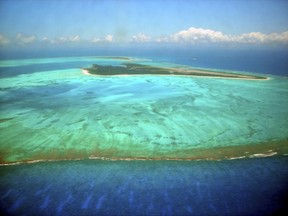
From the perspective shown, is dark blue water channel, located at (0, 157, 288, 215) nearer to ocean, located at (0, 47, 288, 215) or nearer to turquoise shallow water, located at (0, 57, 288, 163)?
ocean, located at (0, 47, 288, 215)

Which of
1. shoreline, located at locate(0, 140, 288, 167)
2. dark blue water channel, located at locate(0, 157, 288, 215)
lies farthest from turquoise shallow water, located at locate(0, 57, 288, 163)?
dark blue water channel, located at locate(0, 157, 288, 215)

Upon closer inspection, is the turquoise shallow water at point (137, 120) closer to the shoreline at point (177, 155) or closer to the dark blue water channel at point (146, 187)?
the shoreline at point (177, 155)

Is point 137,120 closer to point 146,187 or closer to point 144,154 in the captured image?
point 144,154

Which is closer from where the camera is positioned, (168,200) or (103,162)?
(168,200)

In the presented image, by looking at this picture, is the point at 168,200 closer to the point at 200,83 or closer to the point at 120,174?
the point at 120,174

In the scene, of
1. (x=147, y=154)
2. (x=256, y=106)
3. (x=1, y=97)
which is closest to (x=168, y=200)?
(x=147, y=154)

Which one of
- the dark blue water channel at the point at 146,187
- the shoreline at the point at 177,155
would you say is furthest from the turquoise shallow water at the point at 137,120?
the dark blue water channel at the point at 146,187
